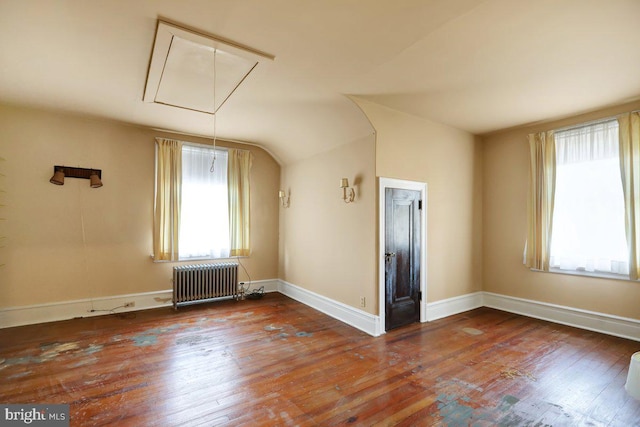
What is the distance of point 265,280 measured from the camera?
589 cm

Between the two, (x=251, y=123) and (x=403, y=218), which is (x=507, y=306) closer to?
(x=403, y=218)

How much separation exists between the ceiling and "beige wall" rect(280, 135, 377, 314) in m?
0.54

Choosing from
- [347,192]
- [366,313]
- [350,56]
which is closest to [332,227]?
[347,192]

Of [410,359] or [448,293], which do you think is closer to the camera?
[410,359]

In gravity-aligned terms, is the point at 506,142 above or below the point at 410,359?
above

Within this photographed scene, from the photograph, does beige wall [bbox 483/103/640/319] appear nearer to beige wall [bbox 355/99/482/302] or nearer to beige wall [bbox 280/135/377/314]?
beige wall [bbox 355/99/482/302]

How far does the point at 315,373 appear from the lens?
9.10ft

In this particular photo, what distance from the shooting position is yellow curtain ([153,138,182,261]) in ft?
15.8

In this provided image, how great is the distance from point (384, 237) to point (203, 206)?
10.7 feet

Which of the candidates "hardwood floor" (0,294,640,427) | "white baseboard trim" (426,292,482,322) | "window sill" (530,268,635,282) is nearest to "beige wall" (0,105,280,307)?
"hardwood floor" (0,294,640,427)

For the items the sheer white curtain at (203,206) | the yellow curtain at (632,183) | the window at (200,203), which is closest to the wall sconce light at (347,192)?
the window at (200,203)

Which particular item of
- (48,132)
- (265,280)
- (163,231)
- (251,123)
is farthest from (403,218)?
(48,132)

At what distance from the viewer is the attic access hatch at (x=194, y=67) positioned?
240 cm

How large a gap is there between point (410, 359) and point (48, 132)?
5.63m
